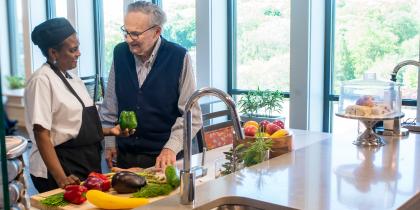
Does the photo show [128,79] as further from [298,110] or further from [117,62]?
[298,110]

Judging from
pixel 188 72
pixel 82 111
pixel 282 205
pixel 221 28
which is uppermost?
pixel 221 28

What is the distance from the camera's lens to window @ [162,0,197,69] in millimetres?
5477

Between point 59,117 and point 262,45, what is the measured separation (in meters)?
3.15

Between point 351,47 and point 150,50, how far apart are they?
2496 millimetres

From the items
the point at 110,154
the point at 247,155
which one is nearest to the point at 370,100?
the point at 247,155

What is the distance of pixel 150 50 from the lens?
8.28 ft

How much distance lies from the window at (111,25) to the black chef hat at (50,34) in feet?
13.6

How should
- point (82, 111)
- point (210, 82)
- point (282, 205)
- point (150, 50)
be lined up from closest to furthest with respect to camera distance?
point (282, 205) → point (82, 111) → point (150, 50) → point (210, 82)

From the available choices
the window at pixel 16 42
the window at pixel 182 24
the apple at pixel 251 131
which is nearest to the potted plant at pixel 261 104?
the window at pixel 182 24

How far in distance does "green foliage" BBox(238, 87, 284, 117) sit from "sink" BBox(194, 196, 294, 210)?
3036 mm

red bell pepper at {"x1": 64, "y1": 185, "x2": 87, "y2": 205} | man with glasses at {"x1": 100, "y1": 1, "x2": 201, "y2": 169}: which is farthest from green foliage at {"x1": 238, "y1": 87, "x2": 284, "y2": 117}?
red bell pepper at {"x1": 64, "y1": 185, "x2": 87, "y2": 205}

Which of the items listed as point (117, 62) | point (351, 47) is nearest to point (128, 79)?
point (117, 62)

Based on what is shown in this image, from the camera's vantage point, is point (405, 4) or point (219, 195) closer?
point (219, 195)

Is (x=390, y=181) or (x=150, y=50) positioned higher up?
(x=150, y=50)
